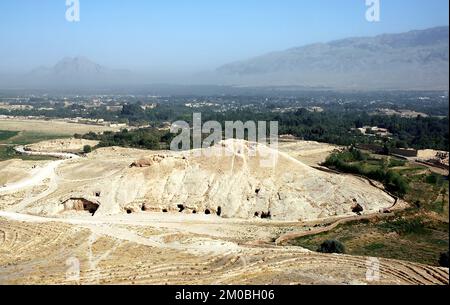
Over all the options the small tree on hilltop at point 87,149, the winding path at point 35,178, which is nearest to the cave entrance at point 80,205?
the winding path at point 35,178

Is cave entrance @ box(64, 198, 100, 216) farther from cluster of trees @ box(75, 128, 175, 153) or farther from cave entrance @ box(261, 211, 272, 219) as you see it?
cluster of trees @ box(75, 128, 175, 153)

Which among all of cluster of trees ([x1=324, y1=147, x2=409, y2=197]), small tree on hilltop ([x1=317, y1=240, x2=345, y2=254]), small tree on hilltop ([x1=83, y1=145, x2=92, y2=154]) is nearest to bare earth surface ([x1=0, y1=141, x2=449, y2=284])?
small tree on hilltop ([x1=317, y1=240, x2=345, y2=254])

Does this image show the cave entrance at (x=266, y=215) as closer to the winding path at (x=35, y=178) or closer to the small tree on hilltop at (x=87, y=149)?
the winding path at (x=35, y=178)

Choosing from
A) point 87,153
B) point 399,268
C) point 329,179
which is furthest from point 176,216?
→ point 87,153

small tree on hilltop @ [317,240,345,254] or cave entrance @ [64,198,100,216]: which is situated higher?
cave entrance @ [64,198,100,216]

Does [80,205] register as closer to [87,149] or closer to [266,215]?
[266,215]

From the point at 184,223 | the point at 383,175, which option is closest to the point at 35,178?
the point at 184,223
